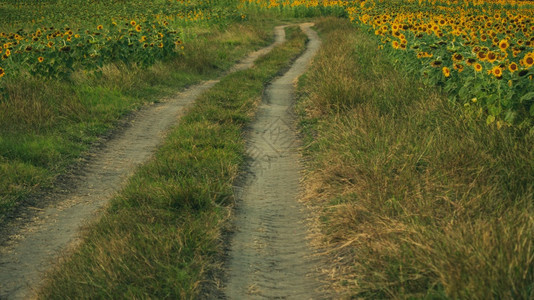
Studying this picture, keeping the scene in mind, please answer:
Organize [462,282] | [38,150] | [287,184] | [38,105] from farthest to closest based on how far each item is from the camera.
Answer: [38,105]
[38,150]
[287,184]
[462,282]

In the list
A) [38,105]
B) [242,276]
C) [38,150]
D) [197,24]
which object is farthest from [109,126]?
[197,24]

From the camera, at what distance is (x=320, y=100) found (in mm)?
9453

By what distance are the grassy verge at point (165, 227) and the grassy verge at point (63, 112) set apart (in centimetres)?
123

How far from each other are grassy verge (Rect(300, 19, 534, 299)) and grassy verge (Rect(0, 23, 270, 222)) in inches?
127

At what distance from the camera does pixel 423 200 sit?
4.74 metres

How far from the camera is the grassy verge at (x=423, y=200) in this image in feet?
11.5

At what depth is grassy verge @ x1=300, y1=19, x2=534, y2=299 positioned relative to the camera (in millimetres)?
3504

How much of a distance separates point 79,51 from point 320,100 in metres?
5.05

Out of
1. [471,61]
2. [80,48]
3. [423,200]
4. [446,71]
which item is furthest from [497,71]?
[80,48]

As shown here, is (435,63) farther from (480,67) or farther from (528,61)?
(528,61)

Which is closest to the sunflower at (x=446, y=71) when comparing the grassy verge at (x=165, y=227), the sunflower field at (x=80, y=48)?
the grassy verge at (x=165, y=227)

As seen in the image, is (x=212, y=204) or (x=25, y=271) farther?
(x=212, y=204)

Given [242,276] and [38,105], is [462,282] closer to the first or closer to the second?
[242,276]

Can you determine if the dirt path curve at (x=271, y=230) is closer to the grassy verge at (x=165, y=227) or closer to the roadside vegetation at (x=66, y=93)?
the grassy verge at (x=165, y=227)
